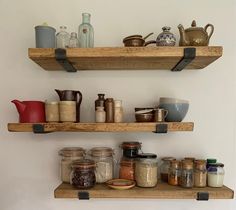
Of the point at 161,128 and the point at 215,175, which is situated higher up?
the point at 161,128

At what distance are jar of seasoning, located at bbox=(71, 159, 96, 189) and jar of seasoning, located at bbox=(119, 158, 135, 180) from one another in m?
0.15

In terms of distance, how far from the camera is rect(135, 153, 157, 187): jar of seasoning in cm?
112

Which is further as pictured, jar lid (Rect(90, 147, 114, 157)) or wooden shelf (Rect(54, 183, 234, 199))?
jar lid (Rect(90, 147, 114, 157))

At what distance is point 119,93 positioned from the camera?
1302 mm

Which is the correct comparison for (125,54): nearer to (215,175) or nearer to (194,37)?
(194,37)

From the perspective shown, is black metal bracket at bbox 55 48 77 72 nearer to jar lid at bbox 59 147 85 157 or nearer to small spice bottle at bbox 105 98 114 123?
small spice bottle at bbox 105 98 114 123

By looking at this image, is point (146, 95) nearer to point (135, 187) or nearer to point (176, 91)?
point (176, 91)

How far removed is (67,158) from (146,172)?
0.37 m

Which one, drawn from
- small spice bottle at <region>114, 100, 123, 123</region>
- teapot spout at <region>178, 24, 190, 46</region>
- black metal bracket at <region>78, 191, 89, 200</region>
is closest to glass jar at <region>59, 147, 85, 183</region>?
black metal bracket at <region>78, 191, 89, 200</region>

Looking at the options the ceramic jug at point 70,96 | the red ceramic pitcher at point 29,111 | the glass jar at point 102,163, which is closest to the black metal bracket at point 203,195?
the glass jar at point 102,163

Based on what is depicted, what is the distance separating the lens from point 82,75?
51.5 inches

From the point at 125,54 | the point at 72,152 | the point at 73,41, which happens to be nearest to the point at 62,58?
the point at 73,41

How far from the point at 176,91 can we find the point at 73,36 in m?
0.57

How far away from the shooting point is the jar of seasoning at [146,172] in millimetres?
1122
